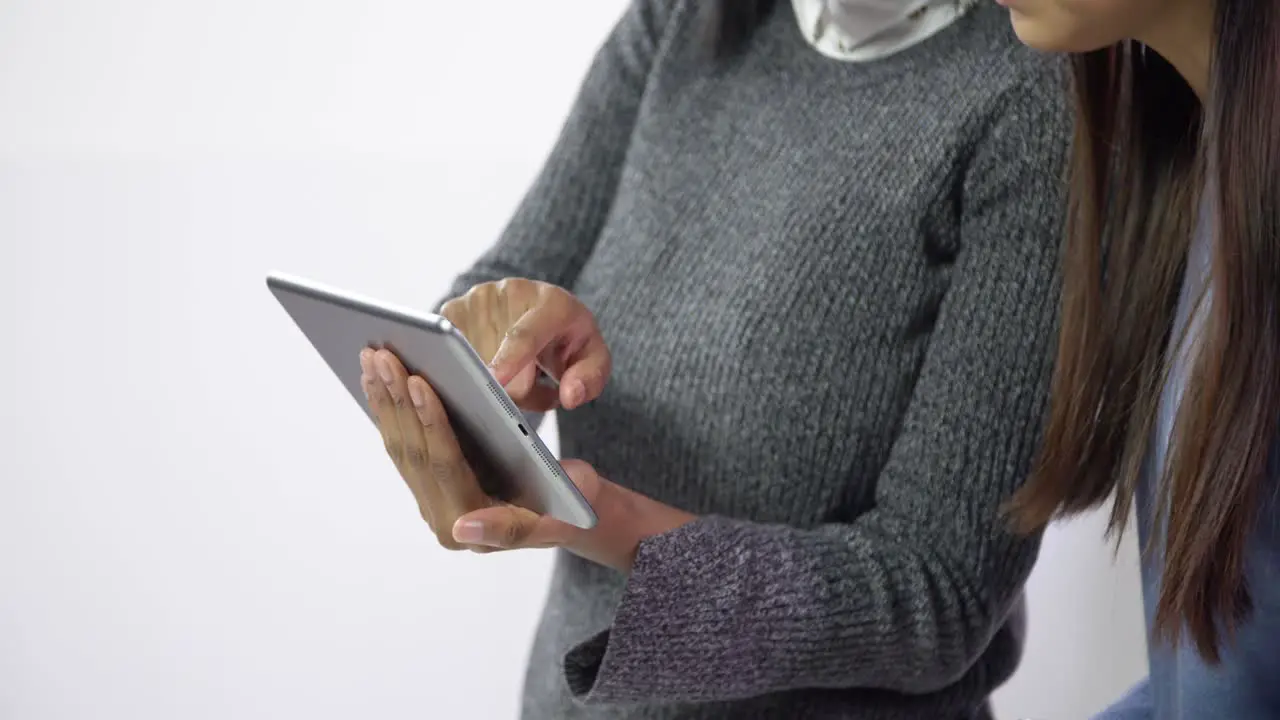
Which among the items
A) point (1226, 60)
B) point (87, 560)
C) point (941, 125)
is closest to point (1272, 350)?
point (1226, 60)

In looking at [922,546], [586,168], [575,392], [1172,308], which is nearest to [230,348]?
[586,168]

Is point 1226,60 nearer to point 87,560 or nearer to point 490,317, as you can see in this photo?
point 490,317

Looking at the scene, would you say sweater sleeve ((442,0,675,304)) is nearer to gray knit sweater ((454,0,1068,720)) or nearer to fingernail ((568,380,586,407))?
gray knit sweater ((454,0,1068,720))

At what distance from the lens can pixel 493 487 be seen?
700 millimetres

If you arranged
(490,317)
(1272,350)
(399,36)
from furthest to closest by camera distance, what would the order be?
(399,36) < (490,317) < (1272,350)

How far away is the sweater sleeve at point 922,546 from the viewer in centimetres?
69

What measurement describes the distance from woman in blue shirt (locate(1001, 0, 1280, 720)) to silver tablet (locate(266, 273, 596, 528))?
0.79 ft

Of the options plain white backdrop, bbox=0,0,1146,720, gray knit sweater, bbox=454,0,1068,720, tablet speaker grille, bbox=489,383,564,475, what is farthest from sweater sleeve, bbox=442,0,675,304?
plain white backdrop, bbox=0,0,1146,720

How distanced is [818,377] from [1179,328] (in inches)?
7.7

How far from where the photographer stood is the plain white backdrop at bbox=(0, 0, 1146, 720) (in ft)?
4.75

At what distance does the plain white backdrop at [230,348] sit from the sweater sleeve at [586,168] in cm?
53

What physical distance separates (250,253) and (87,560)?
1.25 ft

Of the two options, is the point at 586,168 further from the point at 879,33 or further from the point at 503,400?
the point at 503,400

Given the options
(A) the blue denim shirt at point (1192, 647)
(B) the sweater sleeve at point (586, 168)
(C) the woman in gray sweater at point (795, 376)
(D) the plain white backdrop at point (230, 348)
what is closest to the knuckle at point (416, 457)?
(C) the woman in gray sweater at point (795, 376)
